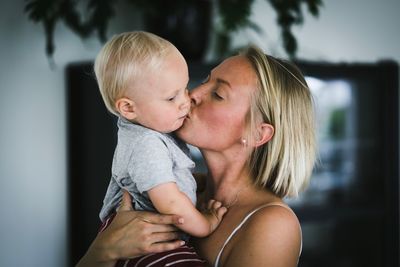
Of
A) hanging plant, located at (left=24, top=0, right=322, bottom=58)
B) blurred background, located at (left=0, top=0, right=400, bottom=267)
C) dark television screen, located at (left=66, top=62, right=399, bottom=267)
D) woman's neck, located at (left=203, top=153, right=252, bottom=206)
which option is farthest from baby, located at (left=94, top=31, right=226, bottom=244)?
dark television screen, located at (left=66, top=62, right=399, bottom=267)

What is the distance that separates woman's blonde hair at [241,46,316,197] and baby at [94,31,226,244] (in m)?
0.19

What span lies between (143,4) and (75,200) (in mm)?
951

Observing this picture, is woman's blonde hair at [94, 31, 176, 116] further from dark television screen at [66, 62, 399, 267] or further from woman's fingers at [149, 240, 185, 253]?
dark television screen at [66, 62, 399, 267]

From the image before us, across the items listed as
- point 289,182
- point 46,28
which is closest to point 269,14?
point 46,28

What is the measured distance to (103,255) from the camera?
1270mm

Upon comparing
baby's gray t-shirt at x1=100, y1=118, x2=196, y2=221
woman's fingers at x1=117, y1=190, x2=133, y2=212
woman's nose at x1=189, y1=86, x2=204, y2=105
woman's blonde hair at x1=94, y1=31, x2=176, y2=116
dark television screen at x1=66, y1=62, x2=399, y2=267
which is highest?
woman's blonde hair at x1=94, y1=31, x2=176, y2=116

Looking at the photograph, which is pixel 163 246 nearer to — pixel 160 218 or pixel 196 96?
pixel 160 218

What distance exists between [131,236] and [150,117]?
0.27 m

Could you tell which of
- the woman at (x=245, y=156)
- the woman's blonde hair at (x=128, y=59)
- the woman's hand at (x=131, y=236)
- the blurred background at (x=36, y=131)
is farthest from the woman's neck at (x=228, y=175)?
the blurred background at (x=36, y=131)

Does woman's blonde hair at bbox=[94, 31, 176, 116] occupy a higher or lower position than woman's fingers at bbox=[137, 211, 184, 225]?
higher

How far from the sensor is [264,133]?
134 centimetres

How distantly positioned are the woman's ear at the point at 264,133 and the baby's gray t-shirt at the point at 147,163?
0.18 metres

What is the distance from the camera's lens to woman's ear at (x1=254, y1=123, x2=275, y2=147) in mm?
1324

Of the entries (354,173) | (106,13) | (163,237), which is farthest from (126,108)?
(354,173)
